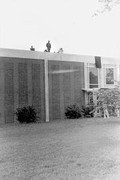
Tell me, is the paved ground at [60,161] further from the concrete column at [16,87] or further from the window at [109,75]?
the window at [109,75]

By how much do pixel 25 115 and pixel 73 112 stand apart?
4633mm

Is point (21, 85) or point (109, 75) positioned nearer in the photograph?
point (21, 85)

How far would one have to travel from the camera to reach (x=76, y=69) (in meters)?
27.5

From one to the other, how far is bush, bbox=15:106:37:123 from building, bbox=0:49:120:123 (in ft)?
1.76

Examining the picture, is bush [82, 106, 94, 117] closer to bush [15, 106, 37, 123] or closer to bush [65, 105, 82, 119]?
bush [65, 105, 82, 119]

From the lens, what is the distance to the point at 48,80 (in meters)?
25.3

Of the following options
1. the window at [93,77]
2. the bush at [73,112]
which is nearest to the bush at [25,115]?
the bush at [73,112]

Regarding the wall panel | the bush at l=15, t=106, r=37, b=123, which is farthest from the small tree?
the wall panel

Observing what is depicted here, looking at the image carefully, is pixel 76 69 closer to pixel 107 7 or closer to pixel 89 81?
pixel 89 81

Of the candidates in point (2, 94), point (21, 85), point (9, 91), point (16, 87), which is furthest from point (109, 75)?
point (2, 94)

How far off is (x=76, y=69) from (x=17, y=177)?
22.0 m

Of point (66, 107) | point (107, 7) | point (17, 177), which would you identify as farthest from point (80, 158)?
point (66, 107)

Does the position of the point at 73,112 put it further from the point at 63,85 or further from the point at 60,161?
the point at 60,161

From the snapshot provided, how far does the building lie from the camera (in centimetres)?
2320
